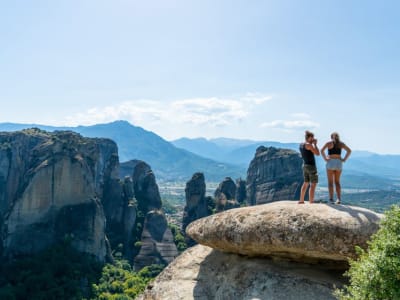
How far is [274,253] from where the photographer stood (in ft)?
35.2

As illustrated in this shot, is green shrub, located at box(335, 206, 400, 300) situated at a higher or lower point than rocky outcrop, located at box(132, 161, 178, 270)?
higher

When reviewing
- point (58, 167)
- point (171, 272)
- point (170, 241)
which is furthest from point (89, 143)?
point (171, 272)

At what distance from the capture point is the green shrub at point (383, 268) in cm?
760

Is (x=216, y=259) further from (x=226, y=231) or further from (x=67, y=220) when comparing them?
(x=67, y=220)

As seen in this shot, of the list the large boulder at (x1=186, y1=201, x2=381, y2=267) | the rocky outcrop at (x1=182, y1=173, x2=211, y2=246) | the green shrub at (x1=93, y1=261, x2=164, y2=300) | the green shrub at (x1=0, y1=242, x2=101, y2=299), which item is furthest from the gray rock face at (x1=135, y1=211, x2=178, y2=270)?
the large boulder at (x1=186, y1=201, x2=381, y2=267)

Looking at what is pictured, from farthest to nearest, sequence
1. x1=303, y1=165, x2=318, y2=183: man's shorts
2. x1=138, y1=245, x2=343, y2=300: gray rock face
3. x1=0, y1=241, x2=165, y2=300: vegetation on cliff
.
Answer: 1. x1=0, y1=241, x2=165, y2=300: vegetation on cliff
2. x1=303, y1=165, x2=318, y2=183: man's shorts
3. x1=138, y1=245, x2=343, y2=300: gray rock face

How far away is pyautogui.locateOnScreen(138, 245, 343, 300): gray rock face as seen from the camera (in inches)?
391

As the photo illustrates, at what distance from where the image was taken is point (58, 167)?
163 ft

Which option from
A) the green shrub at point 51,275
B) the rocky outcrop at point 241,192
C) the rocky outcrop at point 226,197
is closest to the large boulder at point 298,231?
the green shrub at point 51,275

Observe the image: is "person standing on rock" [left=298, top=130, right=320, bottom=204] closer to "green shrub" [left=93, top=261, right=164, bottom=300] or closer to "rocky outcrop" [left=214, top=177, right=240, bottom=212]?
"green shrub" [left=93, top=261, right=164, bottom=300]

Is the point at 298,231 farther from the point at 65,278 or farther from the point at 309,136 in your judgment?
the point at 65,278

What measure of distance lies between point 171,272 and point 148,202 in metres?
61.6

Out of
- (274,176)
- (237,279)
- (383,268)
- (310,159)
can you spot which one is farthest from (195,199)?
(383,268)

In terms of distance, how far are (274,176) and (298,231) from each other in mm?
64593
